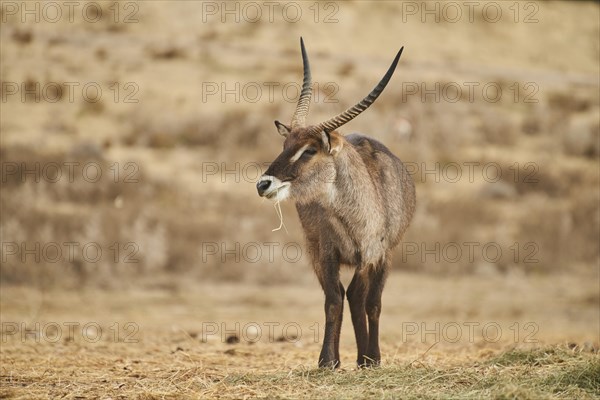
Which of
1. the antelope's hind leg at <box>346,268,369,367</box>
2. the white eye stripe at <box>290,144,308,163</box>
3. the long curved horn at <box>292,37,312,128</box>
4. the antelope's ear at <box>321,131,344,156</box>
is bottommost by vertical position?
the antelope's hind leg at <box>346,268,369,367</box>

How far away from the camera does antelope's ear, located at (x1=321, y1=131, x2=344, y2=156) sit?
7.81 metres

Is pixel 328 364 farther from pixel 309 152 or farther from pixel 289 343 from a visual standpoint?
pixel 289 343

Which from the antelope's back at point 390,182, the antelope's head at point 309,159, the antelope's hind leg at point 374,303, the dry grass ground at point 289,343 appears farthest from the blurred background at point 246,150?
the antelope's head at point 309,159

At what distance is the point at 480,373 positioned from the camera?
710cm

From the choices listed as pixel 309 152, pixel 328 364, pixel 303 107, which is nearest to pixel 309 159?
pixel 309 152

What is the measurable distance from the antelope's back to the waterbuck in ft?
0.04

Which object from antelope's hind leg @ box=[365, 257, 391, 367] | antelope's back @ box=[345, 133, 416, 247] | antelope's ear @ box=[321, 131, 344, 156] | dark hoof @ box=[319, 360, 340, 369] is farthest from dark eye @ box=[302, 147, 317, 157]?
dark hoof @ box=[319, 360, 340, 369]

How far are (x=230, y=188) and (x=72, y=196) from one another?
370cm

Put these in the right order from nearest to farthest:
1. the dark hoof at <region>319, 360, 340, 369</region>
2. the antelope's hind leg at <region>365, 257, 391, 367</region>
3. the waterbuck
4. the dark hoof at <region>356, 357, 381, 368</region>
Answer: the dark hoof at <region>319, 360, 340, 369</region>, the waterbuck, the dark hoof at <region>356, 357, 381, 368</region>, the antelope's hind leg at <region>365, 257, 391, 367</region>

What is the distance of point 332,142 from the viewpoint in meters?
7.89

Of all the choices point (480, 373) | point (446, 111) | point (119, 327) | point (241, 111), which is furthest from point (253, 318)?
point (446, 111)

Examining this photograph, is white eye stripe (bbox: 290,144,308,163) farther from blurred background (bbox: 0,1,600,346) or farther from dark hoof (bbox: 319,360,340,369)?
blurred background (bbox: 0,1,600,346)

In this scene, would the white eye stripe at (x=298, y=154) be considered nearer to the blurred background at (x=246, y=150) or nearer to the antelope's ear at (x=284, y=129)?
the antelope's ear at (x=284, y=129)

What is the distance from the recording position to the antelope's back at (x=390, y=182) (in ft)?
27.5
